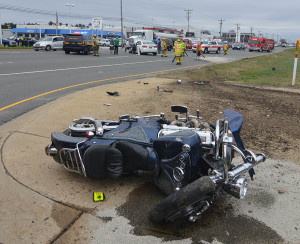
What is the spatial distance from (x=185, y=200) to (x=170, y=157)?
594 millimetres

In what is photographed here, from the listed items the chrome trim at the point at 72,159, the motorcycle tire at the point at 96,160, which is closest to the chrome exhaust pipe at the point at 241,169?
the motorcycle tire at the point at 96,160

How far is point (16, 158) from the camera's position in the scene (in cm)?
471

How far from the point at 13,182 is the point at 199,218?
2.30m

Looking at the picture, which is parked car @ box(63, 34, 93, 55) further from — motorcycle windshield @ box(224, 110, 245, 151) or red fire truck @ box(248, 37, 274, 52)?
red fire truck @ box(248, 37, 274, 52)

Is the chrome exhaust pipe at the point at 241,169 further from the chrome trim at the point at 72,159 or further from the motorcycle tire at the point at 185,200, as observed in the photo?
the chrome trim at the point at 72,159

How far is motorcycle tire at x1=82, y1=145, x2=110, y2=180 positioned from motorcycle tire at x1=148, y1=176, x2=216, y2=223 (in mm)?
956

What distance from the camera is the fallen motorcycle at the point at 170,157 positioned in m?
3.01

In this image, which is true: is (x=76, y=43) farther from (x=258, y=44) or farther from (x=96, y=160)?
(x=258, y=44)

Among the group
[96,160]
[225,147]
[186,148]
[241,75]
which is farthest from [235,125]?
[241,75]

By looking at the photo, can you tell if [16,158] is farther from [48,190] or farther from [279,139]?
[279,139]

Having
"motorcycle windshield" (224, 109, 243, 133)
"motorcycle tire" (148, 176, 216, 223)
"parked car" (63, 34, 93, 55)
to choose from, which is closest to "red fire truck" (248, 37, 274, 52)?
"parked car" (63, 34, 93, 55)

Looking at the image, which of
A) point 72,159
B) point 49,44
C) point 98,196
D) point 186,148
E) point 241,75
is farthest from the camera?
point 49,44

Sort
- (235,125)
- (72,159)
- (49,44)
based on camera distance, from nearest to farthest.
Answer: (235,125)
(72,159)
(49,44)

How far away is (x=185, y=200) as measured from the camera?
2863 mm
